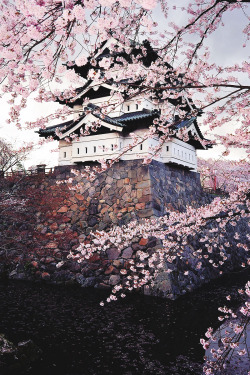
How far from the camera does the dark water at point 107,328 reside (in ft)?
18.2

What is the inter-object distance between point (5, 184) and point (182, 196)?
33.5ft

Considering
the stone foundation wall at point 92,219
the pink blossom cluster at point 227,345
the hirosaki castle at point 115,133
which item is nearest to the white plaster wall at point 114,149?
the hirosaki castle at point 115,133

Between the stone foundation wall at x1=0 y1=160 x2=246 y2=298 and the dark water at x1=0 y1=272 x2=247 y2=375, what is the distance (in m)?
0.82

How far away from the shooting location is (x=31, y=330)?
7.09 m

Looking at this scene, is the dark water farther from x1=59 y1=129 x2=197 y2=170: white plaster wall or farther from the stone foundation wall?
x1=59 y1=129 x2=197 y2=170: white plaster wall

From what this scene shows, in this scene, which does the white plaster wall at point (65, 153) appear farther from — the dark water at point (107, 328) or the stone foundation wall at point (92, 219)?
the dark water at point (107, 328)

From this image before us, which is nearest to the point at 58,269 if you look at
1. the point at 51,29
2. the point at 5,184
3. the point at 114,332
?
the point at 114,332

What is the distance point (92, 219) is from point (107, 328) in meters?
6.07

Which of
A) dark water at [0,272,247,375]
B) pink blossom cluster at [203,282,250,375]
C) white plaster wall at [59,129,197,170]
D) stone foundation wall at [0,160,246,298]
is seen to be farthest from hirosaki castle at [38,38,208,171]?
pink blossom cluster at [203,282,250,375]

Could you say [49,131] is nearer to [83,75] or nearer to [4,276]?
[83,75]

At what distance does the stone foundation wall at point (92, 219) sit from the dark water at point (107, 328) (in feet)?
2.70

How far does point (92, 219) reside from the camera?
1282 cm

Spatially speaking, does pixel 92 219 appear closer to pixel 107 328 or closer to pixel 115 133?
pixel 115 133

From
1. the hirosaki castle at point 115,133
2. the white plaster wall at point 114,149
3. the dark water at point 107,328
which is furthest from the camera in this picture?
the white plaster wall at point 114,149
